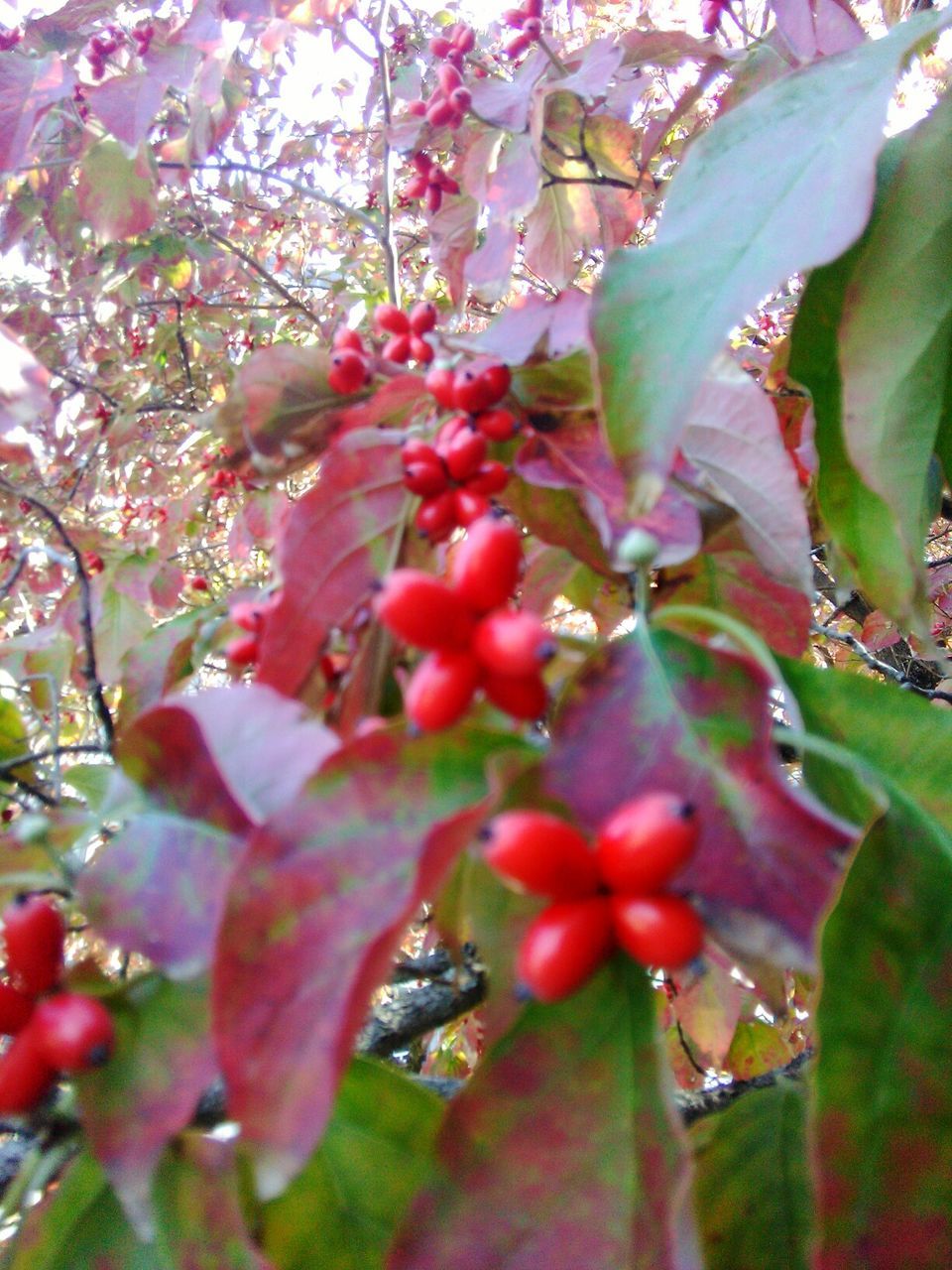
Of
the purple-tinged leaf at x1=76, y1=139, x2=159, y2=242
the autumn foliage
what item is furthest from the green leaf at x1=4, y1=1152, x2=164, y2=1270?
the purple-tinged leaf at x1=76, y1=139, x2=159, y2=242

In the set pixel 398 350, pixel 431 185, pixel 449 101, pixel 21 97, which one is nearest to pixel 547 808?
pixel 398 350

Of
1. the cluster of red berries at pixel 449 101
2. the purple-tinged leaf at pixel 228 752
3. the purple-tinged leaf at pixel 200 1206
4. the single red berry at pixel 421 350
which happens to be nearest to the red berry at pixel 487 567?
the purple-tinged leaf at pixel 228 752

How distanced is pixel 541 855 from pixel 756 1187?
1.30 feet

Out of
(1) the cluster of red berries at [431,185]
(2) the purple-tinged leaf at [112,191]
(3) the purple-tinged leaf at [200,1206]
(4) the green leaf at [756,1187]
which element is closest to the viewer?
(3) the purple-tinged leaf at [200,1206]

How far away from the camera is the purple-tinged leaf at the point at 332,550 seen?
24.7 inches

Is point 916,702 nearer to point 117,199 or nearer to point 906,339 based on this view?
point 906,339

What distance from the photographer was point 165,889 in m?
0.49

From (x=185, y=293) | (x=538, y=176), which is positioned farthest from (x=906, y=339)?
(x=185, y=293)

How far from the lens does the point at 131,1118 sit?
0.46 m

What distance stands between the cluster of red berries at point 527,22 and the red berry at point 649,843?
6.17 feet

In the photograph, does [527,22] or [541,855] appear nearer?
[541,855]

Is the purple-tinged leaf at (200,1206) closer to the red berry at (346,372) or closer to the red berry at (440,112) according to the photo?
the red berry at (346,372)

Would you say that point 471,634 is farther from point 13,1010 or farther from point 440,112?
point 440,112

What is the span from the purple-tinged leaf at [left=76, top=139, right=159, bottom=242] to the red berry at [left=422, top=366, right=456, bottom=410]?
79.2 inches
